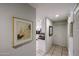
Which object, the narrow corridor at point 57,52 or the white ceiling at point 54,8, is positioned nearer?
the white ceiling at point 54,8

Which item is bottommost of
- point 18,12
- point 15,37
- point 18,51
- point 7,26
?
point 18,51

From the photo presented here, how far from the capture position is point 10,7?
2.52ft

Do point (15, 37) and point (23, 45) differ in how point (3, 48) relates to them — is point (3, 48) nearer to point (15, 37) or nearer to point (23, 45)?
point (15, 37)

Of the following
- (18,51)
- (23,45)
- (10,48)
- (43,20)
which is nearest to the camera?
(10,48)

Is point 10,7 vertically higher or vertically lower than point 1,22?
higher

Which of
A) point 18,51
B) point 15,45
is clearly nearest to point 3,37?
point 15,45

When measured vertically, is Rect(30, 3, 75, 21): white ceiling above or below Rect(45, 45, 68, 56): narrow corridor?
above

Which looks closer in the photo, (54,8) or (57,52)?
(54,8)

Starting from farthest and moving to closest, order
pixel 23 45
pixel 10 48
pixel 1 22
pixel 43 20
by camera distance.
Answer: pixel 43 20 < pixel 23 45 < pixel 10 48 < pixel 1 22

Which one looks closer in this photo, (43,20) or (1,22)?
(1,22)

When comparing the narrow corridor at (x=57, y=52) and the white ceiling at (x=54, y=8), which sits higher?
the white ceiling at (x=54, y=8)

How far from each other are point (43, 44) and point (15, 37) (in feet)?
6.57

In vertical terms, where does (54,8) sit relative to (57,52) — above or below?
above

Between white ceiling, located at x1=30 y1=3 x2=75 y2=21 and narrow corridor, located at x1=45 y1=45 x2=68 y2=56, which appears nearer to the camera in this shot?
white ceiling, located at x1=30 y1=3 x2=75 y2=21
